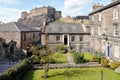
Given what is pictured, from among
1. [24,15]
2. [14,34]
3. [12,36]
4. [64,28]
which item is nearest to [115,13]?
[64,28]

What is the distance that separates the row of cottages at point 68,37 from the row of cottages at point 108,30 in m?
2.68

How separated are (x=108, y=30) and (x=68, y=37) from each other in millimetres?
14318

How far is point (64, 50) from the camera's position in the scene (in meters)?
45.2

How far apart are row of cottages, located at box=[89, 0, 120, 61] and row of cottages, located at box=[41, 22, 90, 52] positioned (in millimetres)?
2684

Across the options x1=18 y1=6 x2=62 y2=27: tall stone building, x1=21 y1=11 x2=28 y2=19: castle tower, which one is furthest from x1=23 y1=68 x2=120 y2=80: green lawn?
x1=21 y1=11 x2=28 y2=19: castle tower

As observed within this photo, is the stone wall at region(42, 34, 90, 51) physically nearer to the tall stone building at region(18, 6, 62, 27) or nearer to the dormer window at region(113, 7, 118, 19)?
the dormer window at region(113, 7, 118, 19)

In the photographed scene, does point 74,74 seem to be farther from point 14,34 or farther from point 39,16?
point 39,16

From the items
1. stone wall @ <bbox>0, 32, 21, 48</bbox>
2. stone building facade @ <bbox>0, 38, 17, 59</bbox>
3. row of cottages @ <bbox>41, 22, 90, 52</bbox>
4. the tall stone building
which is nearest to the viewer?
stone building facade @ <bbox>0, 38, 17, 59</bbox>

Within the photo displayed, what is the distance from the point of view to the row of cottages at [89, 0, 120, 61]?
30.6 meters

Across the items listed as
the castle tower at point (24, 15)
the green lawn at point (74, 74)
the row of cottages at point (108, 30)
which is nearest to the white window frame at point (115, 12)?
the row of cottages at point (108, 30)

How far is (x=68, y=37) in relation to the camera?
→ 47.5 meters

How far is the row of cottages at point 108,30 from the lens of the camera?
30625 millimetres

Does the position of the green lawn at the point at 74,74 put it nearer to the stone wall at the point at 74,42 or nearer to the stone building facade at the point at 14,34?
the stone building facade at the point at 14,34

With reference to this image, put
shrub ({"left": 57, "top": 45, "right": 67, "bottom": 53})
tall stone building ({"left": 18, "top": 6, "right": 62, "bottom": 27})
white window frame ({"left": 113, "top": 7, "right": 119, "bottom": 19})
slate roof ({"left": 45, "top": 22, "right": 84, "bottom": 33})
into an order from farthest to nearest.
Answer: tall stone building ({"left": 18, "top": 6, "right": 62, "bottom": 27}), slate roof ({"left": 45, "top": 22, "right": 84, "bottom": 33}), shrub ({"left": 57, "top": 45, "right": 67, "bottom": 53}), white window frame ({"left": 113, "top": 7, "right": 119, "bottom": 19})
